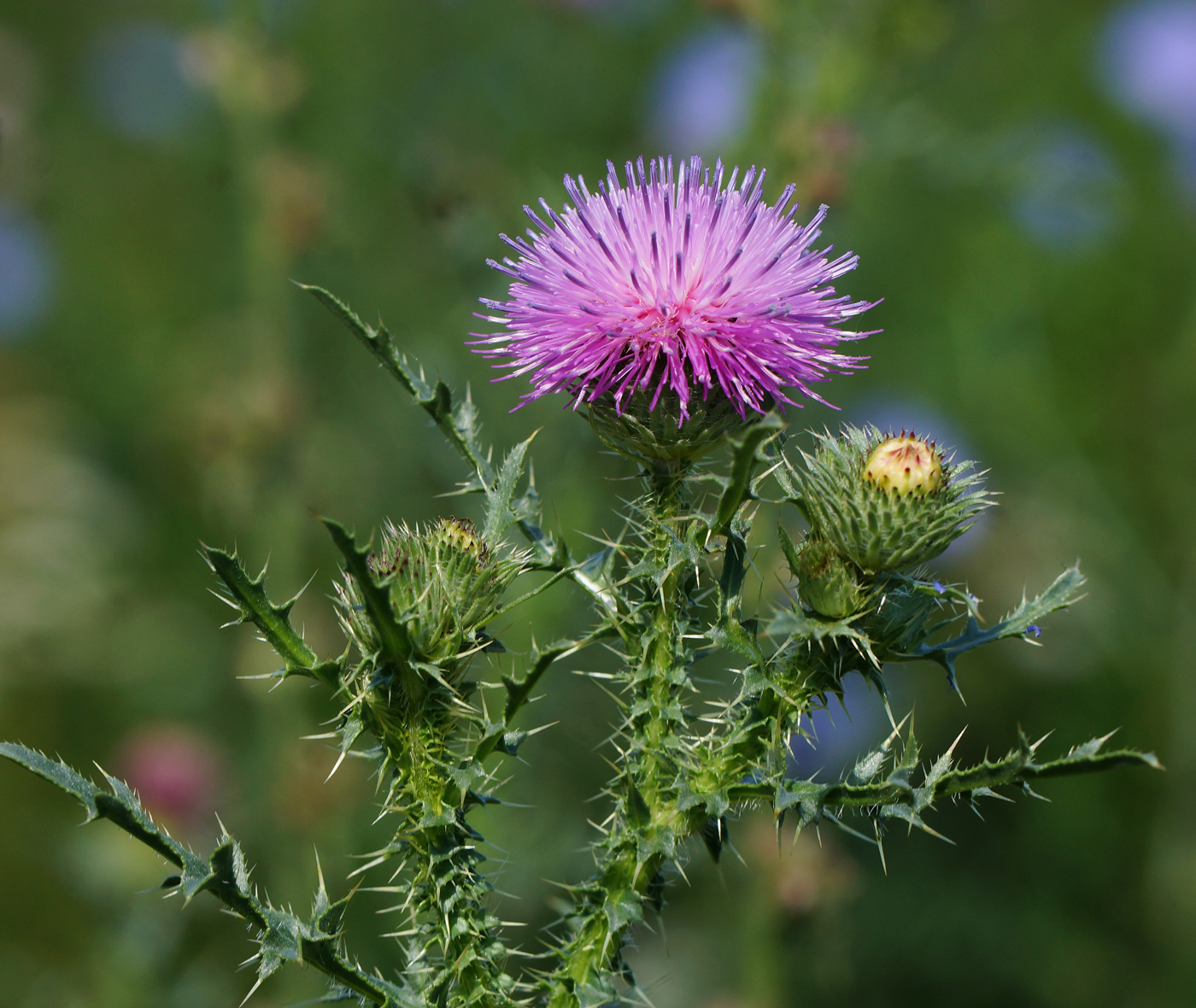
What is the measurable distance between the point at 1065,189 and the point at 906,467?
3.61 meters

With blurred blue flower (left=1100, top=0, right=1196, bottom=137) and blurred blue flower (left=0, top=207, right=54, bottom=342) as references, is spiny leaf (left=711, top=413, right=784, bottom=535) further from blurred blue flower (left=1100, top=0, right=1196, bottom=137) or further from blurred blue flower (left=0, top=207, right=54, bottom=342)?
blurred blue flower (left=0, top=207, right=54, bottom=342)

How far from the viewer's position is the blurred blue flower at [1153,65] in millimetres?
7008

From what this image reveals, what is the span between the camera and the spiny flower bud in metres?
2.04

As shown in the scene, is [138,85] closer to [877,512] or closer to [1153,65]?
[1153,65]

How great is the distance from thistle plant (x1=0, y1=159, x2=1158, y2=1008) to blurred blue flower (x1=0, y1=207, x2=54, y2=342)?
6.20 m

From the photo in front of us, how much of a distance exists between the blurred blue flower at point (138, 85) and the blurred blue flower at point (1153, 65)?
6.22 metres

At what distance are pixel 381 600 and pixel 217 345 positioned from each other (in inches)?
209

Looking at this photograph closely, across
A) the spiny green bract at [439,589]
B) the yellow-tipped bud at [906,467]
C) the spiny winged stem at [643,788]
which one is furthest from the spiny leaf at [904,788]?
the spiny green bract at [439,589]

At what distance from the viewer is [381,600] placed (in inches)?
72.0

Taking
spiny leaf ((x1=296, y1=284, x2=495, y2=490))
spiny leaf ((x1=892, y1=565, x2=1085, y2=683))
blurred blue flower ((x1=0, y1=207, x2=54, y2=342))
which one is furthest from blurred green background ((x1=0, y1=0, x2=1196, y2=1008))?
spiny leaf ((x1=892, y1=565, x2=1085, y2=683))

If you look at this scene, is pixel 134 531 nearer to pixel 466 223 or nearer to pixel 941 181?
pixel 466 223

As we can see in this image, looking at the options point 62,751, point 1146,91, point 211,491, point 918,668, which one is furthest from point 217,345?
point 1146,91

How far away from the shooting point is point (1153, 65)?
7.02m

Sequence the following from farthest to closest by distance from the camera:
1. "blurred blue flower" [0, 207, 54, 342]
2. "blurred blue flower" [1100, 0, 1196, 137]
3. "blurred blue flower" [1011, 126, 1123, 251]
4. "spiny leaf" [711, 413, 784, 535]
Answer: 1. "blurred blue flower" [0, 207, 54, 342]
2. "blurred blue flower" [1100, 0, 1196, 137]
3. "blurred blue flower" [1011, 126, 1123, 251]
4. "spiny leaf" [711, 413, 784, 535]
